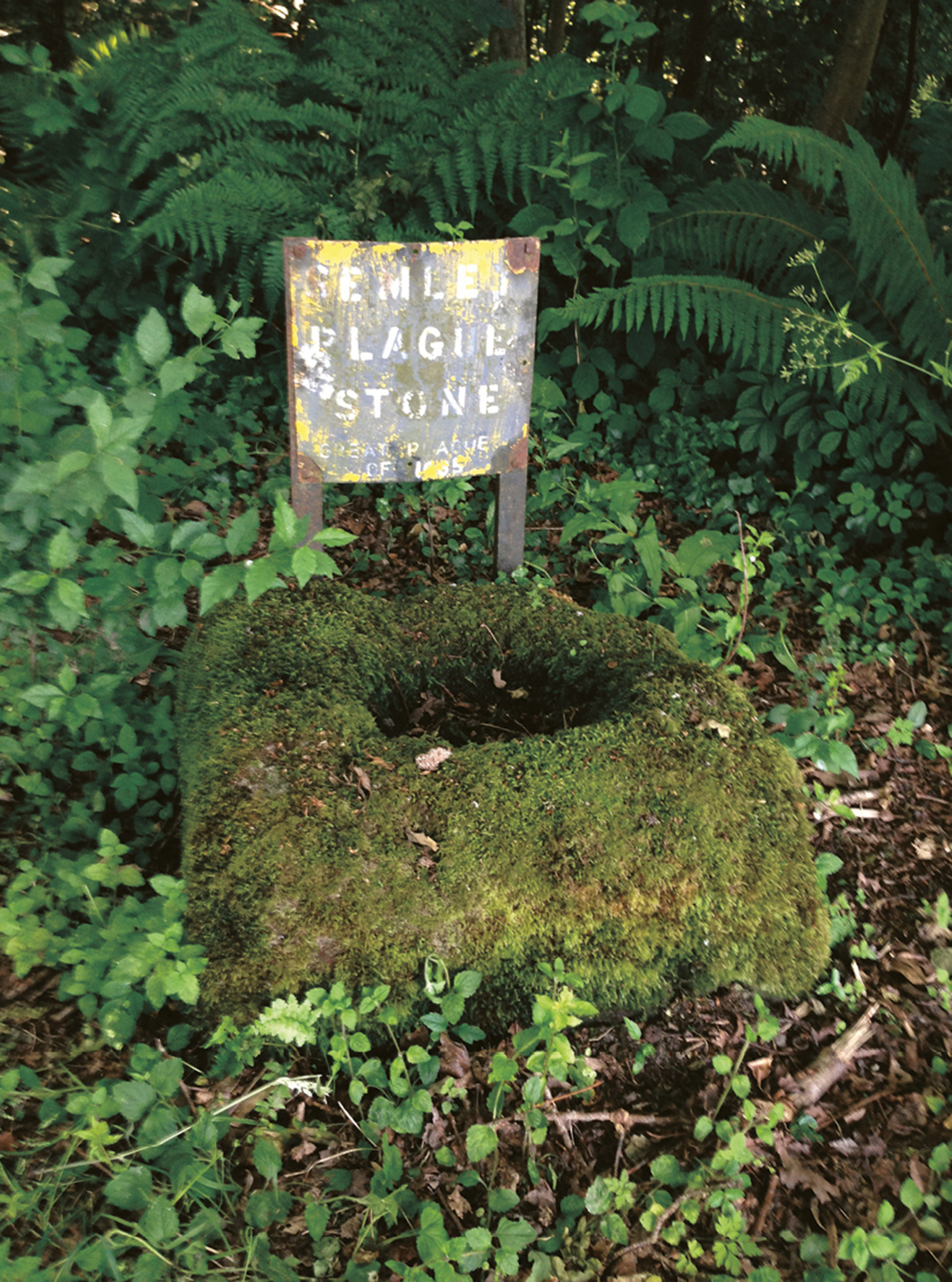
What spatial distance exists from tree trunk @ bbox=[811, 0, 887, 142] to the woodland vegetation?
0.06ft

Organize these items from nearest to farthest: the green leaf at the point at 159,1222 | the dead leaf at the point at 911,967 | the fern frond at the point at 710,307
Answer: the green leaf at the point at 159,1222 → the dead leaf at the point at 911,967 → the fern frond at the point at 710,307

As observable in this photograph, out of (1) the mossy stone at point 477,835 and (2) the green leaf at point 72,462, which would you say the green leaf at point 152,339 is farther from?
(1) the mossy stone at point 477,835

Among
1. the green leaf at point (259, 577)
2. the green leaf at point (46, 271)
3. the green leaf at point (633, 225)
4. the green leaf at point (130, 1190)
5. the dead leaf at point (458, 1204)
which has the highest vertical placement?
the green leaf at point (633, 225)

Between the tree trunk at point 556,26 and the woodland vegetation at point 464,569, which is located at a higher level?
the tree trunk at point 556,26

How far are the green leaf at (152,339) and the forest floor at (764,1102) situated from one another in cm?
143

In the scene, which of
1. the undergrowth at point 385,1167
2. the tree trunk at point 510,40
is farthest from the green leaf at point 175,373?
the tree trunk at point 510,40

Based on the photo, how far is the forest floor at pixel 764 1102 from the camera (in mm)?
1557

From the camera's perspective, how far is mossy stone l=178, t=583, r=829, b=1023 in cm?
175

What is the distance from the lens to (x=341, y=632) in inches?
93.7

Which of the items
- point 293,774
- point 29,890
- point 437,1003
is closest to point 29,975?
point 29,890

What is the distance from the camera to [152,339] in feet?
5.98

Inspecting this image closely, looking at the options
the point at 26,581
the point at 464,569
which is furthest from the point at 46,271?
the point at 464,569

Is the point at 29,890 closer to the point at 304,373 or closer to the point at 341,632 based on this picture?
the point at 341,632

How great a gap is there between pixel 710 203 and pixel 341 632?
2.79 metres
